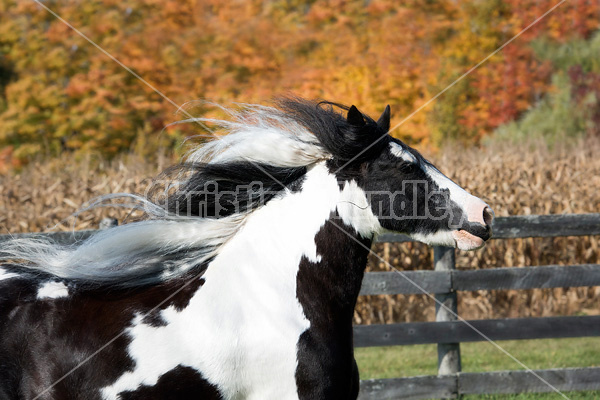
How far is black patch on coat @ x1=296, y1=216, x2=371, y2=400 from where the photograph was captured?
2.95 meters

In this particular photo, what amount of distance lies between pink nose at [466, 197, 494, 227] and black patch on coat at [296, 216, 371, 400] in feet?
1.72

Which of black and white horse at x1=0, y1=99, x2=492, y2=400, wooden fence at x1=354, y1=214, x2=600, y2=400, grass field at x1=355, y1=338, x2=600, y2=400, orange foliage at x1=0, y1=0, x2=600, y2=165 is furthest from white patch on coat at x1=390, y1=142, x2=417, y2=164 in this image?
orange foliage at x1=0, y1=0, x2=600, y2=165

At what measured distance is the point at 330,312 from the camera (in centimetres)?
312

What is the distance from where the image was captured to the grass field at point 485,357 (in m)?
7.70

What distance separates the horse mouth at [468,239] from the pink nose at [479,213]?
0.20 ft

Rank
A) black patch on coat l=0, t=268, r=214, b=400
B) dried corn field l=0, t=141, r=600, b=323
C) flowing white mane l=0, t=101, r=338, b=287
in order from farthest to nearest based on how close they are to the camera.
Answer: dried corn field l=0, t=141, r=600, b=323 → flowing white mane l=0, t=101, r=338, b=287 → black patch on coat l=0, t=268, r=214, b=400

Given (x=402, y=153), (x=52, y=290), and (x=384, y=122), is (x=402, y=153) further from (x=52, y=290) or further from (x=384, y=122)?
(x=52, y=290)

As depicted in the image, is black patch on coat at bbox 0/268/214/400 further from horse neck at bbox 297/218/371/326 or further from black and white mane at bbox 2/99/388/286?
horse neck at bbox 297/218/371/326

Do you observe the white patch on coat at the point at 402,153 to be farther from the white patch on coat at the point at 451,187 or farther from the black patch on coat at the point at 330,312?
the black patch on coat at the point at 330,312

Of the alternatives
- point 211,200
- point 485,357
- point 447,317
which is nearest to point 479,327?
point 447,317

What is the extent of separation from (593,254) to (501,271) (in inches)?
225

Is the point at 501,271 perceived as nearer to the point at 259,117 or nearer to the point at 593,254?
the point at 259,117

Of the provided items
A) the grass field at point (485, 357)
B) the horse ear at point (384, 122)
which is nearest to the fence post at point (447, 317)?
the grass field at point (485, 357)

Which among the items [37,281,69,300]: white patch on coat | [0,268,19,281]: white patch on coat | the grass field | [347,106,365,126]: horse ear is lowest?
the grass field
